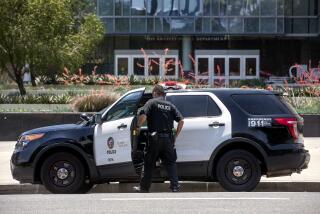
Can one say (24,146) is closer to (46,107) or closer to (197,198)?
(197,198)

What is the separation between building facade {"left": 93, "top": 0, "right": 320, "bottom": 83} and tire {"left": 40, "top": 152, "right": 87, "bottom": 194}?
37245mm

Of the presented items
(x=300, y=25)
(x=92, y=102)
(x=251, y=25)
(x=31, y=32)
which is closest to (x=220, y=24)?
(x=251, y=25)

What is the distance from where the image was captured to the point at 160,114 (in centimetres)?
1033

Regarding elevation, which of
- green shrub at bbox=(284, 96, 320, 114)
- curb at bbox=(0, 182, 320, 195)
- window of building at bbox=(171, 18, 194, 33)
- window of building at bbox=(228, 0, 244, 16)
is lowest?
curb at bbox=(0, 182, 320, 195)

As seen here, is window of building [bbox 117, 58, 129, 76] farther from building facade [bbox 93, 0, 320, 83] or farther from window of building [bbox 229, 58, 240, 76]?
window of building [bbox 229, 58, 240, 76]

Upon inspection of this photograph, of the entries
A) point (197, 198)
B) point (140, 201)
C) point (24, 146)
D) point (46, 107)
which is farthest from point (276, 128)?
point (46, 107)

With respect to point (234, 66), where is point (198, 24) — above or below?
above

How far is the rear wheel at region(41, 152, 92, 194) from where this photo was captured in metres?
10.8

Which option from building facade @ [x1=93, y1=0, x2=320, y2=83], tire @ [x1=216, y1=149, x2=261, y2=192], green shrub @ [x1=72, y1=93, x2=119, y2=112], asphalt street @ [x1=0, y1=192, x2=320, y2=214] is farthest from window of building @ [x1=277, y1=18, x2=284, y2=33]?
asphalt street @ [x1=0, y1=192, x2=320, y2=214]

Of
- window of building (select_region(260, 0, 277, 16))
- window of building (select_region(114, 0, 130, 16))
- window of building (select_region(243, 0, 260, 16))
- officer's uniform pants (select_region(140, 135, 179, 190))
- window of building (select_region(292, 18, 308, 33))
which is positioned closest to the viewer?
officer's uniform pants (select_region(140, 135, 179, 190))

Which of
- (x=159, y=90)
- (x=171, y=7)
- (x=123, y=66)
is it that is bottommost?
(x=123, y=66)

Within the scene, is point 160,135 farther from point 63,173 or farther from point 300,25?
point 300,25

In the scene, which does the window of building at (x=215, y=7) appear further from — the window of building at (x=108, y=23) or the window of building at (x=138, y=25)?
the window of building at (x=108, y=23)

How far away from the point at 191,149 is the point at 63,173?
2073mm
